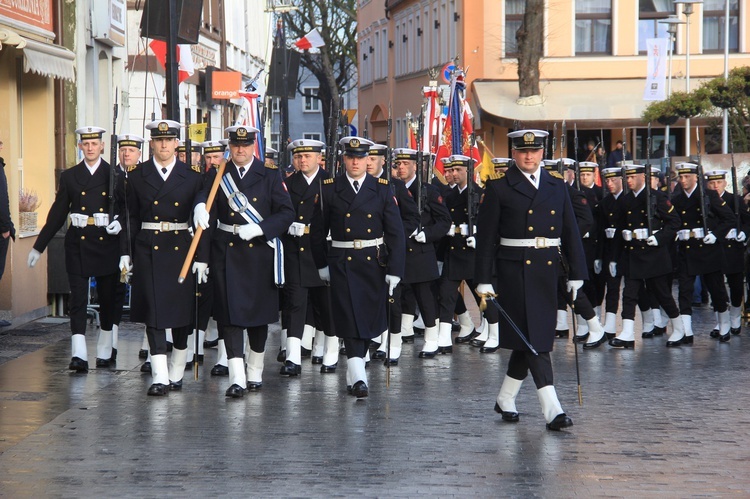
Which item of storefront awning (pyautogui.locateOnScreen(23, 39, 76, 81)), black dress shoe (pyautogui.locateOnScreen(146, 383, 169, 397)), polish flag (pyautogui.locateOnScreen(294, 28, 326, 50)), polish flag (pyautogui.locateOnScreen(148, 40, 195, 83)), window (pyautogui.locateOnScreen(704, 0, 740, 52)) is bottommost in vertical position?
black dress shoe (pyautogui.locateOnScreen(146, 383, 169, 397))

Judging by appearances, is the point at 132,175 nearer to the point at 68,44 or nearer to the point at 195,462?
the point at 195,462

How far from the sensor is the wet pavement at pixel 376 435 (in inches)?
321

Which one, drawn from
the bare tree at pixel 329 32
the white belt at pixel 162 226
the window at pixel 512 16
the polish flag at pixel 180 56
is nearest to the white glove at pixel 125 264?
the white belt at pixel 162 226

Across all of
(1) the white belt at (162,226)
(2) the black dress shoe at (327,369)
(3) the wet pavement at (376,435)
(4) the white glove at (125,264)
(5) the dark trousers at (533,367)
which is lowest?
(3) the wet pavement at (376,435)

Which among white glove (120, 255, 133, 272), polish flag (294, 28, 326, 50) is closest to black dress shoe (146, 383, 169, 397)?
white glove (120, 255, 133, 272)

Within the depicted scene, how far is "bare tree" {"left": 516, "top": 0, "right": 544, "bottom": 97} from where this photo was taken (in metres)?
37.3

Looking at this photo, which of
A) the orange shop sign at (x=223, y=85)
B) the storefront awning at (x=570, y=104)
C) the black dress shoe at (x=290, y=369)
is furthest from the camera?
the storefront awning at (x=570, y=104)

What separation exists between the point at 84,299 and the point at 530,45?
26250 millimetres

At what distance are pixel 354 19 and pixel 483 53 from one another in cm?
3031

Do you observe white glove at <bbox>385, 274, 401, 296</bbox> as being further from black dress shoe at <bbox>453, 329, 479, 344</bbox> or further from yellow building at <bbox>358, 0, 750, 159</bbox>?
yellow building at <bbox>358, 0, 750, 159</bbox>

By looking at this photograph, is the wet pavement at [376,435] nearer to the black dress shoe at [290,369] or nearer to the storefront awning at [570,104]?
the black dress shoe at [290,369]

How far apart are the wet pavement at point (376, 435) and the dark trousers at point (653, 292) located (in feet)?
5.48

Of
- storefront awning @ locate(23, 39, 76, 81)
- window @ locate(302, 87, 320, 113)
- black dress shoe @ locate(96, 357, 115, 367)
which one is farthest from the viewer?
window @ locate(302, 87, 320, 113)

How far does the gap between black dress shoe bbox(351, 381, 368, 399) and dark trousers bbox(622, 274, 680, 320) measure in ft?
15.9
